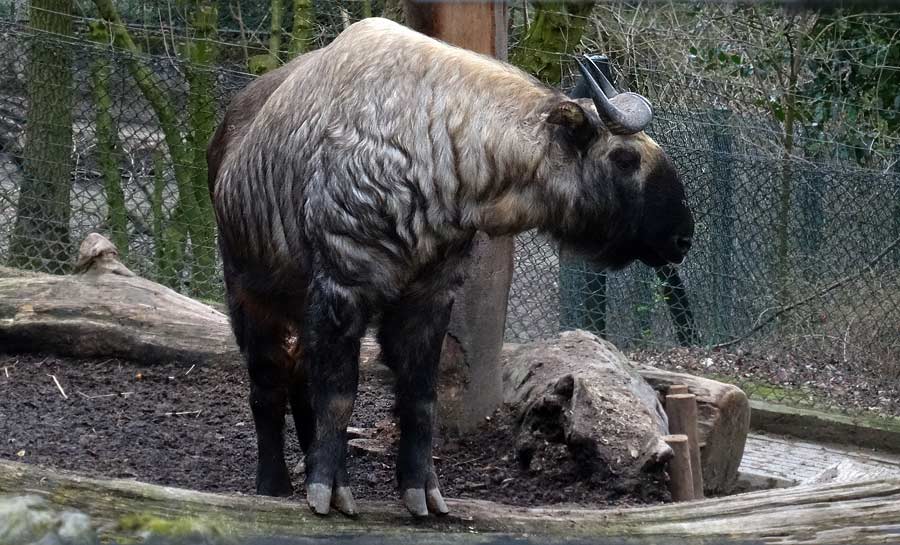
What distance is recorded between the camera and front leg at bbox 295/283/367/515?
3.80 m

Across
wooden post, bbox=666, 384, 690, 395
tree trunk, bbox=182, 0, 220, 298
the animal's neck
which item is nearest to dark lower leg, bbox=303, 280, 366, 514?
the animal's neck

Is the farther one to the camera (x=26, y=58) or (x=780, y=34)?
(x=780, y=34)

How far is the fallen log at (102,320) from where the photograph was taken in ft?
21.1

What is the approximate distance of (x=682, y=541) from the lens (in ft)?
12.6

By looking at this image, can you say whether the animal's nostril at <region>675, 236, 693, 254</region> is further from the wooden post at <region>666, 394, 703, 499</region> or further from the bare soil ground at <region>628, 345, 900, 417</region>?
the bare soil ground at <region>628, 345, 900, 417</region>

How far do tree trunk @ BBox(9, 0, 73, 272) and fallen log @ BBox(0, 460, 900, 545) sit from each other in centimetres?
460

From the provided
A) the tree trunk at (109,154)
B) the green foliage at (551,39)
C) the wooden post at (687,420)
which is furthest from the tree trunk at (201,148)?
the wooden post at (687,420)

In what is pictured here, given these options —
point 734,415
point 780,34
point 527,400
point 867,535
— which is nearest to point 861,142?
point 780,34

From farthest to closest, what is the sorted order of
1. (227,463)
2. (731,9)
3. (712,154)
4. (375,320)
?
(731,9)
(712,154)
(227,463)
(375,320)

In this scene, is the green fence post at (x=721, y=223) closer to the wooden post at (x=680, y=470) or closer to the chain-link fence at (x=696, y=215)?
the chain-link fence at (x=696, y=215)

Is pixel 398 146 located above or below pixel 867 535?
above

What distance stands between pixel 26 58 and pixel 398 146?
15.9 ft

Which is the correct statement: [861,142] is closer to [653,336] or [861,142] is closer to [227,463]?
[653,336]

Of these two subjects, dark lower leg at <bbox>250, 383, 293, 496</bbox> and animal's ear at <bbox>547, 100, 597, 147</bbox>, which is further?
dark lower leg at <bbox>250, 383, 293, 496</bbox>
